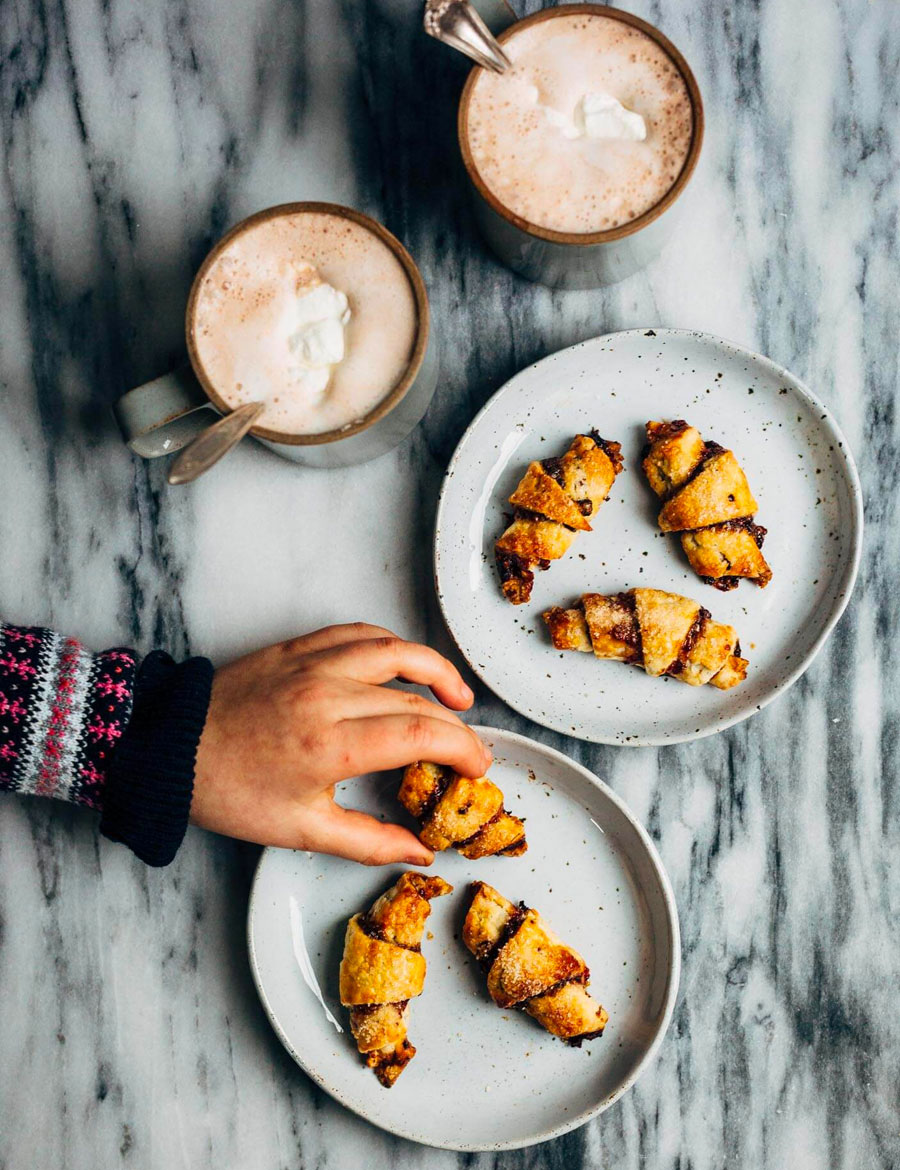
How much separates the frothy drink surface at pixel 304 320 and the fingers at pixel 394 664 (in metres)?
0.28

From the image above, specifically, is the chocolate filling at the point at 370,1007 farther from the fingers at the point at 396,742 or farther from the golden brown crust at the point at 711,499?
the golden brown crust at the point at 711,499

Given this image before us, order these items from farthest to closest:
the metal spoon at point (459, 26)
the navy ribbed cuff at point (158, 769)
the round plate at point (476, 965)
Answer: the round plate at point (476, 965)
the navy ribbed cuff at point (158, 769)
the metal spoon at point (459, 26)

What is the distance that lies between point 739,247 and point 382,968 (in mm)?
1061

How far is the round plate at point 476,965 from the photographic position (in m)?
1.24

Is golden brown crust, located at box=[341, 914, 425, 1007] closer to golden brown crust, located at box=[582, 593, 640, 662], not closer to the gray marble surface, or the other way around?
the gray marble surface

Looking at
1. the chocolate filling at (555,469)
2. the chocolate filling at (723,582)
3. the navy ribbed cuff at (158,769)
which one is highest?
the chocolate filling at (555,469)

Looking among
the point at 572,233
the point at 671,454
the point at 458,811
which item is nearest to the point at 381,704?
the point at 458,811

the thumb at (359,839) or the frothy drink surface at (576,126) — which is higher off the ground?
the frothy drink surface at (576,126)

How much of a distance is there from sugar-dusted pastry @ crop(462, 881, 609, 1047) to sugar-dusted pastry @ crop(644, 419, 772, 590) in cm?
51

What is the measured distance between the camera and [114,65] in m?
1.34

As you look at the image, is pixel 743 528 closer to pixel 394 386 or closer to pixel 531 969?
pixel 394 386

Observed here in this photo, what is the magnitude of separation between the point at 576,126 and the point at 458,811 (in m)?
0.81

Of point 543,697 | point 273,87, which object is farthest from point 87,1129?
point 273,87

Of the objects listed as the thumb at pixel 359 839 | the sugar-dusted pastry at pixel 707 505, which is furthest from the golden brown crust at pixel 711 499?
the thumb at pixel 359 839
